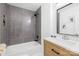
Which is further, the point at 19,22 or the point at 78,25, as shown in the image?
the point at 19,22

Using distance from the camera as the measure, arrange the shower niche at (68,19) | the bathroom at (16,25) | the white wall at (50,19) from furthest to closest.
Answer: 1. the white wall at (50,19)
2. the bathroom at (16,25)
3. the shower niche at (68,19)

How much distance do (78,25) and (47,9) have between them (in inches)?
28.6

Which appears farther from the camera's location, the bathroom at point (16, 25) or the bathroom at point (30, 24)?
the bathroom at point (16, 25)

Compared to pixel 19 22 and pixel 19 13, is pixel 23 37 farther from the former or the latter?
pixel 19 13

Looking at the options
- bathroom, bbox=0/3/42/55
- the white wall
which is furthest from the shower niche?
bathroom, bbox=0/3/42/55

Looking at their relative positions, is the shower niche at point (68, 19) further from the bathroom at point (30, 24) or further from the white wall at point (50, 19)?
the white wall at point (50, 19)

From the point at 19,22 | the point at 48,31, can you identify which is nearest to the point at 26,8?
the point at 19,22

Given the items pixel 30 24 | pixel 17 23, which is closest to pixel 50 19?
pixel 30 24

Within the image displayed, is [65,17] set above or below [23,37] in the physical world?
above

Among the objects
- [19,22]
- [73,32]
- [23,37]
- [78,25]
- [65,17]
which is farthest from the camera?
[23,37]

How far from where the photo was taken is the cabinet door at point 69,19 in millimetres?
1128

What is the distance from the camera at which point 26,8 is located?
5.31 ft

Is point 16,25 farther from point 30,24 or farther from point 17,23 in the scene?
point 30,24

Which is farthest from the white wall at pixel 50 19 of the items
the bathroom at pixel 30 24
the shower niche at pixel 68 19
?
the shower niche at pixel 68 19
